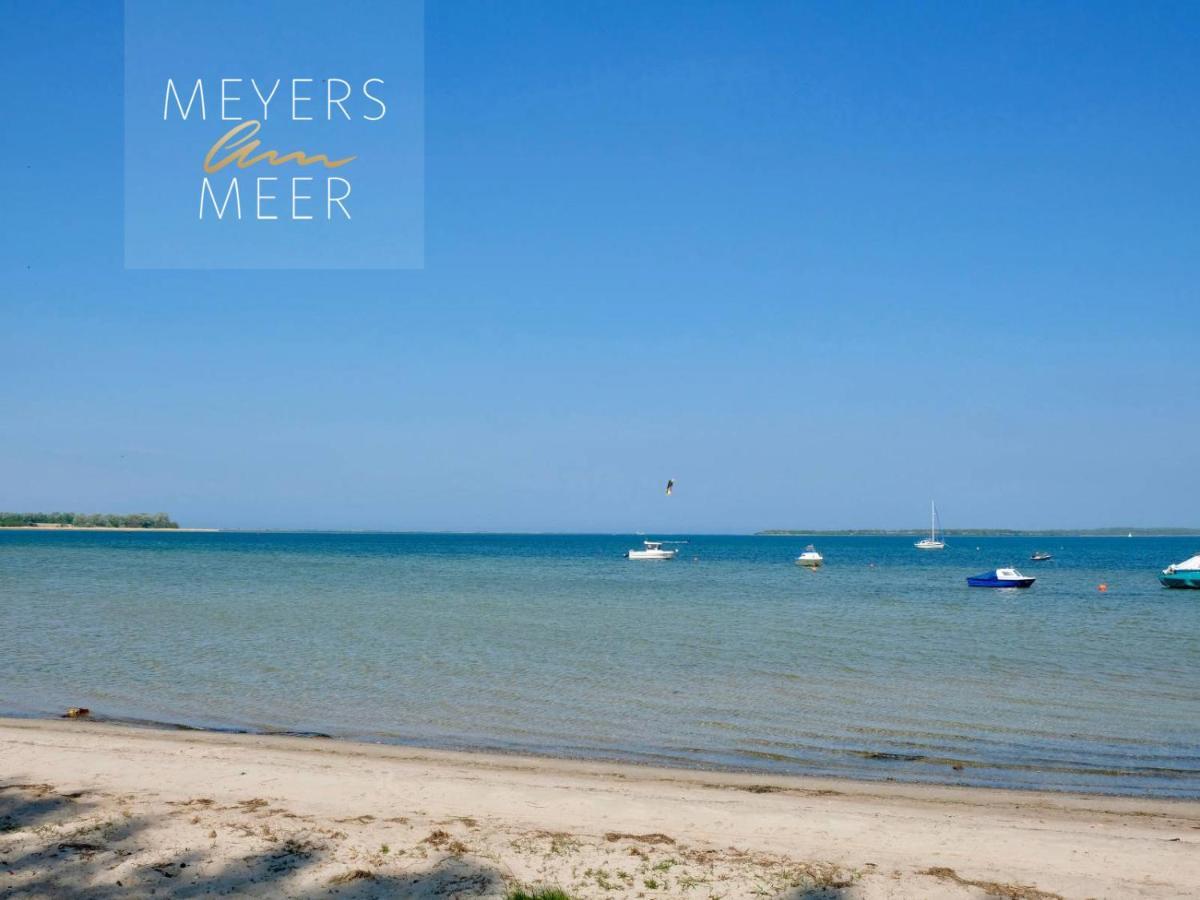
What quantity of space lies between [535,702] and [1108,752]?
9536 millimetres

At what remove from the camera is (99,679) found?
19922 millimetres

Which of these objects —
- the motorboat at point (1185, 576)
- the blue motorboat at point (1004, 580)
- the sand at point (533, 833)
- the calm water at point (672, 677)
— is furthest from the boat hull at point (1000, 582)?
the sand at point (533, 833)

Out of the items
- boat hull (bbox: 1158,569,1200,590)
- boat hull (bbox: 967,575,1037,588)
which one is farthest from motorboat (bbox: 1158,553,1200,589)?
boat hull (bbox: 967,575,1037,588)

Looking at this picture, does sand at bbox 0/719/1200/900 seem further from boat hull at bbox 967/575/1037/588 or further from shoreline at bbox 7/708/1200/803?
boat hull at bbox 967/575/1037/588

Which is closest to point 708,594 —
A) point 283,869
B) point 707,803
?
point 707,803

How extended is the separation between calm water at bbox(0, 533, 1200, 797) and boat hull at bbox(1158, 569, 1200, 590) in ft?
43.2

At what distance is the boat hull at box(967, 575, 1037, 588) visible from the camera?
2277 inches

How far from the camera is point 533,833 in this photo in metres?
8.89

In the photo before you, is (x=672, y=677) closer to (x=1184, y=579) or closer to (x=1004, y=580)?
(x=1004, y=580)

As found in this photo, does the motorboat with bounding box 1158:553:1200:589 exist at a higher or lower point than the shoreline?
lower

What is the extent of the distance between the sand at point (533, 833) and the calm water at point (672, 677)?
79.4 inches

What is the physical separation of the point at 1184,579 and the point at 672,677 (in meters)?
49.2

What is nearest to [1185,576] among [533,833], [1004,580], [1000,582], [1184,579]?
[1184,579]

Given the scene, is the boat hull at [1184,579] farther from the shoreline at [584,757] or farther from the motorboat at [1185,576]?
the shoreline at [584,757]
